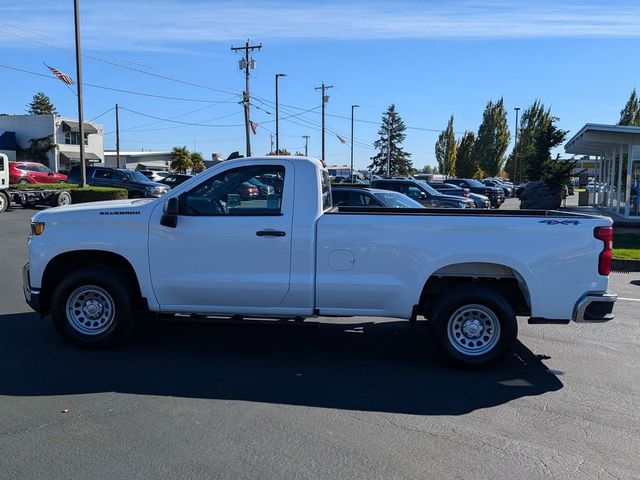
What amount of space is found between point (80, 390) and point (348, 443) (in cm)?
243

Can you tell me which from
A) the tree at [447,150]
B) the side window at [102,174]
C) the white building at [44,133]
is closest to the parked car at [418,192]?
the side window at [102,174]

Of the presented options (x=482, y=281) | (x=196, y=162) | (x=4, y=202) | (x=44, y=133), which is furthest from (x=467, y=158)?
(x=482, y=281)

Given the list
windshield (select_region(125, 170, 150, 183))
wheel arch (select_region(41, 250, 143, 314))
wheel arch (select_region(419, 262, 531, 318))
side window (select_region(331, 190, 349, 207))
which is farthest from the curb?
windshield (select_region(125, 170, 150, 183))

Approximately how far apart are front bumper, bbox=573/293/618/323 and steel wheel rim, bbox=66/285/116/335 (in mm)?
4603

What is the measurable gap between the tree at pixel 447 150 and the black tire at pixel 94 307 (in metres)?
81.4

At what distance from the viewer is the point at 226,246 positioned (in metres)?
5.96

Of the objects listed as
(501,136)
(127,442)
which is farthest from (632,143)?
(501,136)

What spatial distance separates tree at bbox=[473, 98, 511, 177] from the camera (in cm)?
7656

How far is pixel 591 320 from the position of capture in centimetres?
574

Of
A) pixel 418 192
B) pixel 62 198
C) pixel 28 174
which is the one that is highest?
pixel 28 174

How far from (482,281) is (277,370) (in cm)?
222

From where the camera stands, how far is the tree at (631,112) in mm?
64194

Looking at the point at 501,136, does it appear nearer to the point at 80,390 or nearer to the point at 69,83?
the point at 69,83

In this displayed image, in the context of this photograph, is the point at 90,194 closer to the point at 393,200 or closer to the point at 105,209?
the point at 393,200
